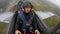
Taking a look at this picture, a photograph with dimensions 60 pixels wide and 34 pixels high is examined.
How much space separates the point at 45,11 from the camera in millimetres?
1863

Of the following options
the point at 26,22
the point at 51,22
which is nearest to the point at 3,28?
the point at 26,22

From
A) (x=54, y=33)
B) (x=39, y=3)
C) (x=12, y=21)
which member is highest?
(x=39, y=3)

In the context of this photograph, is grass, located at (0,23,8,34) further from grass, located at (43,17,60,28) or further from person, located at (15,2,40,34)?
grass, located at (43,17,60,28)

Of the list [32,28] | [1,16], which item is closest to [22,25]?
[32,28]

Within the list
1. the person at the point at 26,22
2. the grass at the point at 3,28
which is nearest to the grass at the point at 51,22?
the person at the point at 26,22

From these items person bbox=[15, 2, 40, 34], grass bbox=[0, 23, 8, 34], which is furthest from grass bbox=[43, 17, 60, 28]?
grass bbox=[0, 23, 8, 34]

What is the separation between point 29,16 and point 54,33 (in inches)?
10.2

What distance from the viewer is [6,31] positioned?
180cm

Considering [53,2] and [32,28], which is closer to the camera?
[32,28]

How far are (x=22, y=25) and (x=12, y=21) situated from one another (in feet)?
0.37

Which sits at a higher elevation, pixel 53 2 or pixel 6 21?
pixel 53 2

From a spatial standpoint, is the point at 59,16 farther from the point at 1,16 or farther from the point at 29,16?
the point at 1,16

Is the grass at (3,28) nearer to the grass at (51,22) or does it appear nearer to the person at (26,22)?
the person at (26,22)

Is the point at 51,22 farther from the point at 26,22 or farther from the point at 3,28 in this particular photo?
the point at 3,28
